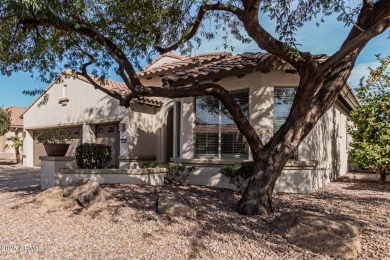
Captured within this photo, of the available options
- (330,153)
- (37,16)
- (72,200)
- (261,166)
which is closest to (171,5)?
(37,16)

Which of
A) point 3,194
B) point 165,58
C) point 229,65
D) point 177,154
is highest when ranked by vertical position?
point 165,58

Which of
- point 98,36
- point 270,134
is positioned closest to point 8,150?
point 98,36

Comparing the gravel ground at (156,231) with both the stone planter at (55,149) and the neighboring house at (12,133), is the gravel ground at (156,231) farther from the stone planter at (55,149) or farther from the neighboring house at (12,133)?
the neighboring house at (12,133)

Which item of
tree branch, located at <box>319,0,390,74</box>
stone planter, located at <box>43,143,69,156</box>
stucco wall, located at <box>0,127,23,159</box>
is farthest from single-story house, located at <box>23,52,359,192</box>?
stucco wall, located at <box>0,127,23,159</box>

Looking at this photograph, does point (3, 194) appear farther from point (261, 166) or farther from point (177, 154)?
point (261, 166)

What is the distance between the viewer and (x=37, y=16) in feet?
17.9

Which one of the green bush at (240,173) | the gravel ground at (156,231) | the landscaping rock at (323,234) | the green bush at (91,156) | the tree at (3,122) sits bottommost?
the gravel ground at (156,231)

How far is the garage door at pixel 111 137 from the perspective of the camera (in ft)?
45.5

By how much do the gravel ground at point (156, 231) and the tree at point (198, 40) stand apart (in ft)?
3.39

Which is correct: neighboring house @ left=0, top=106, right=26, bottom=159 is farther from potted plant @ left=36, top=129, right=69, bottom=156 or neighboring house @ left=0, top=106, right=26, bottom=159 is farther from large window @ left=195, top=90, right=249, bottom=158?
large window @ left=195, top=90, right=249, bottom=158

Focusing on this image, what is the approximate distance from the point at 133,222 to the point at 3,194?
5.58 m

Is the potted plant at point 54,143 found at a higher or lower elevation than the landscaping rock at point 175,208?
higher

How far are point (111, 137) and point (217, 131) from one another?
660cm

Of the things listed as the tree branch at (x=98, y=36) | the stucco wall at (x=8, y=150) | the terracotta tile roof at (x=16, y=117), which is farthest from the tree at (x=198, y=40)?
the stucco wall at (x=8, y=150)
